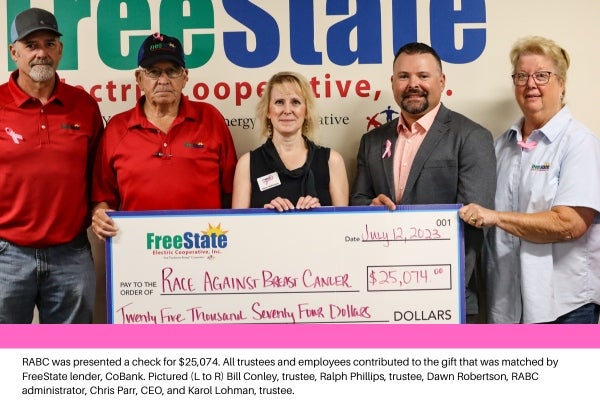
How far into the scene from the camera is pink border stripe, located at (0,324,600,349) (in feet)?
7.42

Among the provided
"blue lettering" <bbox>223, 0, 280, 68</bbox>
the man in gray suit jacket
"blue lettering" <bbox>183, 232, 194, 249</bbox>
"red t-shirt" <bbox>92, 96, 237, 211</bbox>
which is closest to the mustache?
"red t-shirt" <bbox>92, 96, 237, 211</bbox>

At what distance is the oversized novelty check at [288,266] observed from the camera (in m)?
2.98

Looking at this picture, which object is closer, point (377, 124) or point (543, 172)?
point (543, 172)

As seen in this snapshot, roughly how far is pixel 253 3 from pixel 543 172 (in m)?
1.82

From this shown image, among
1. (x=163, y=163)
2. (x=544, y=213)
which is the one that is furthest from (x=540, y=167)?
(x=163, y=163)

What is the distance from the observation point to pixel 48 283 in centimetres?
326

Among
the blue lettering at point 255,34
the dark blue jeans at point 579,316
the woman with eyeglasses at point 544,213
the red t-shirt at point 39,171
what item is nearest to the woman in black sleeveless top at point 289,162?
the blue lettering at point 255,34

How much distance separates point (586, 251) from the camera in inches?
120

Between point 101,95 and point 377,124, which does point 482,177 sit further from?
point 101,95

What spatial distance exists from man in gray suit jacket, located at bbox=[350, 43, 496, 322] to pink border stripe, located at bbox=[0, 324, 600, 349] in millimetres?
792

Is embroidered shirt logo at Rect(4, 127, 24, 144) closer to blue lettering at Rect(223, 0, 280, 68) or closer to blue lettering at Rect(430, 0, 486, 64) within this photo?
blue lettering at Rect(223, 0, 280, 68)
